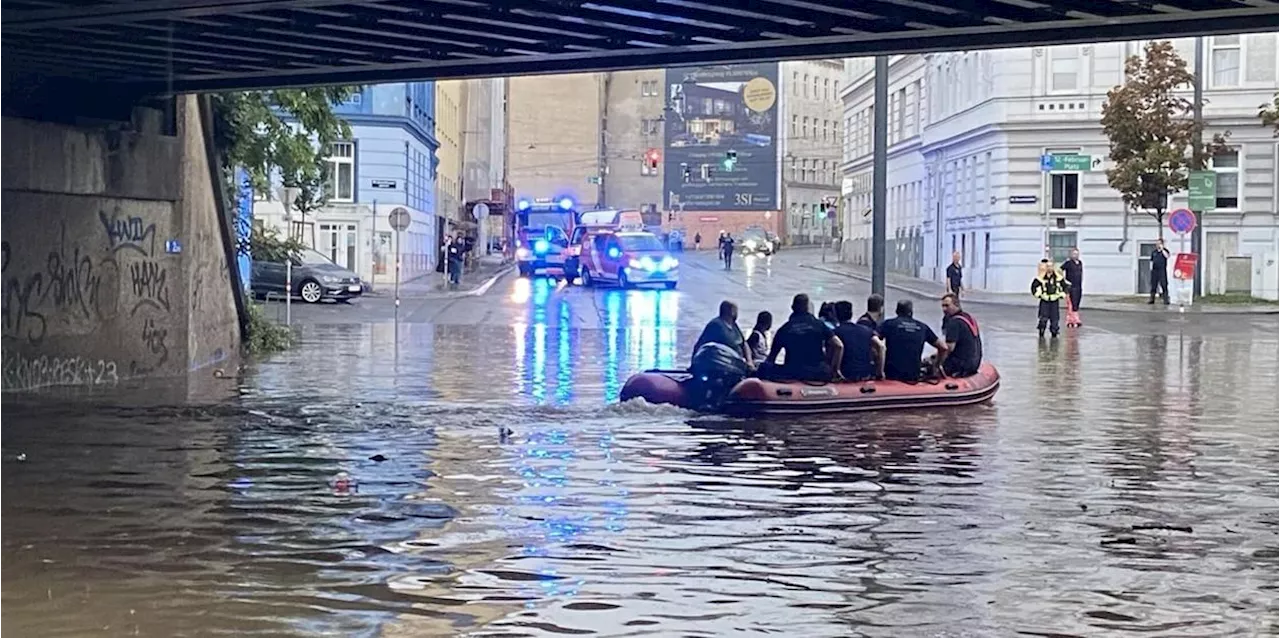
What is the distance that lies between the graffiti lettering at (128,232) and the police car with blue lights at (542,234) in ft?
148

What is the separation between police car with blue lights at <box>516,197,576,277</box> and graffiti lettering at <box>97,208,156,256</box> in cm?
4515

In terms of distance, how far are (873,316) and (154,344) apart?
9.55 metres

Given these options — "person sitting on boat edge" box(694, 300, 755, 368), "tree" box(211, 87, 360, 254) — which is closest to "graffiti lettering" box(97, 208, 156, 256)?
"tree" box(211, 87, 360, 254)

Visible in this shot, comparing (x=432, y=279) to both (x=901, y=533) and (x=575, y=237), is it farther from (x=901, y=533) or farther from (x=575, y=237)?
(x=901, y=533)

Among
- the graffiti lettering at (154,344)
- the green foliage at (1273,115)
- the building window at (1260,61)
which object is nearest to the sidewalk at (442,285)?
the green foliage at (1273,115)

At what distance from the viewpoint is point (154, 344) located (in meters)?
22.5

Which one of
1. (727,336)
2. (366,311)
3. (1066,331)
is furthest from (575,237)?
(727,336)

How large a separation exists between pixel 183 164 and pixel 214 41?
5920 mm

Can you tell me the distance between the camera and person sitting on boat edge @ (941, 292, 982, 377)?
64.7 ft

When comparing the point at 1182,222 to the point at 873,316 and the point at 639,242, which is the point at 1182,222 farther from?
the point at 639,242

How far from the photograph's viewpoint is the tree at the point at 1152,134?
48.8m

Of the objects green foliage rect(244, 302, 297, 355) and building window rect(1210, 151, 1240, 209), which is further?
building window rect(1210, 151, 1240, 209)

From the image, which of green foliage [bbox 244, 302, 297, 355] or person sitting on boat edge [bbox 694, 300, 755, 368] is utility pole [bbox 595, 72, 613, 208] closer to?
green foliage [bbox 244, 302, 297, 355]

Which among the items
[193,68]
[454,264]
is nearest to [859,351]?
[193,68]
